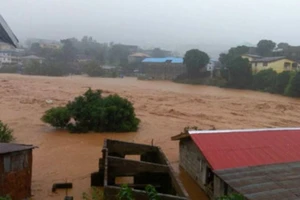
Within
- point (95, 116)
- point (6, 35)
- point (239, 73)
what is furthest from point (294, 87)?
point (6, 35)

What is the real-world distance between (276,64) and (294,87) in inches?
406

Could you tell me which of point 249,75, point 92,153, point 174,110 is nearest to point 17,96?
point 174,110

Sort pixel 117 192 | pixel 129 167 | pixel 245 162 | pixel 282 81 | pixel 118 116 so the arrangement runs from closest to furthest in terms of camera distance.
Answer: pixel 117 192 < pixel 245 162 < pixel 129 167 < pixel 118 116 < pixel 282 81

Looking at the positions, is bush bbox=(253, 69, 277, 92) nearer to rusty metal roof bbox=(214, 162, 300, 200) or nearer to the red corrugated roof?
the red corrugated roof

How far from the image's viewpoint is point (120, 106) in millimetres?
21656

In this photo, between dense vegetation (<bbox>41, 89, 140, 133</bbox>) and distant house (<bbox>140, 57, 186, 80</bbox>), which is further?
distant house (<bbox>140, 57, 186, 80</bbox>)

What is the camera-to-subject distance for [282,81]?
4212 centimetres

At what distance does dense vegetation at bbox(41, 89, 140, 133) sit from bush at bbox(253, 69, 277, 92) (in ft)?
90.2

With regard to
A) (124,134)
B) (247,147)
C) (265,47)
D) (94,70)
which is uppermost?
(265,47)

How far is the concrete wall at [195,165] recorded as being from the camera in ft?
31.1

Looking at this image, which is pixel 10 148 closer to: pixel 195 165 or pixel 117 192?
pixel 117 192

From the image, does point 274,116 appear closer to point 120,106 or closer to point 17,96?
point 120,106

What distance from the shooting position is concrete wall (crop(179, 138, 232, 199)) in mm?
9469

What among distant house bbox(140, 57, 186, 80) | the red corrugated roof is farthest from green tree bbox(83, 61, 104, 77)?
the red corrugated roof
